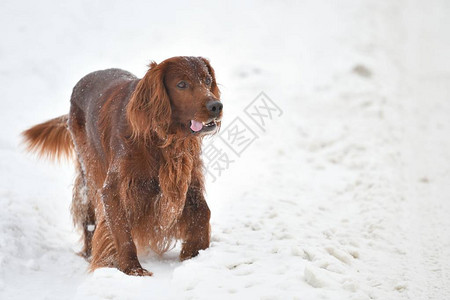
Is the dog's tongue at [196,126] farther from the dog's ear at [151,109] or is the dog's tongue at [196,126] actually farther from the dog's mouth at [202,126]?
the dog's ear at [151,109]

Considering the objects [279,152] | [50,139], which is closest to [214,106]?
[50,139]

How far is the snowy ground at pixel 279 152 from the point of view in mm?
3361

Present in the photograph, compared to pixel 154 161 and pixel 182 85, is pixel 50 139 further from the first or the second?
pixel 182 85

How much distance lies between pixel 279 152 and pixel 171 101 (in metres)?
3.47

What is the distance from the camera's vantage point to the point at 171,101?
3.45 metres

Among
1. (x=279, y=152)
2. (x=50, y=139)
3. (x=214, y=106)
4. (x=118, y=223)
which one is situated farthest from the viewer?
(x=279, y=152)

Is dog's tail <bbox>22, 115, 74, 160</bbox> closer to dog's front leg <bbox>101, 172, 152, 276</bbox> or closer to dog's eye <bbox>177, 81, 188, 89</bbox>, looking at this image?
dog's front leg <bbox>101, 172, 152, 276</bbox>

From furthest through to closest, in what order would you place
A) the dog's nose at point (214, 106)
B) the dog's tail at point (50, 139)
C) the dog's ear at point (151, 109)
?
1. the dog's tail at point (50, 139)
2. the dog's ear at point (151, 109)
3. the dog's nose at point (214, 106)

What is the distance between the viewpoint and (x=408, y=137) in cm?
704

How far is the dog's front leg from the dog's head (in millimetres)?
406

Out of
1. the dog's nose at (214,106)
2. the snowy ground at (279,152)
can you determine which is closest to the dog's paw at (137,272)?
the snowy ground at (279,152)

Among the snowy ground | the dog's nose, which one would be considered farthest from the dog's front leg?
the dog's nose

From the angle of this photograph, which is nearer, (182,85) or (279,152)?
(182,85)

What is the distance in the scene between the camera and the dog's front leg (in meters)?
3.48
